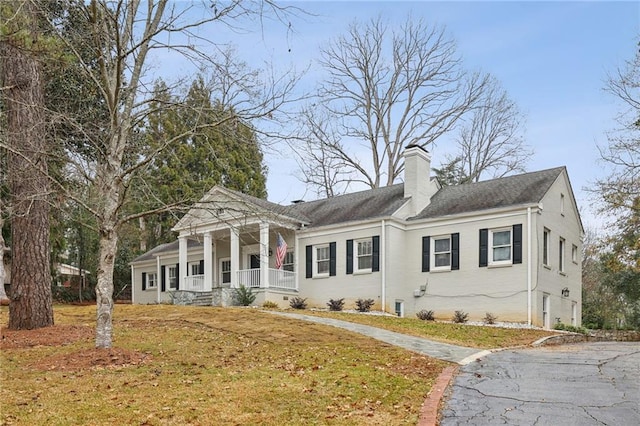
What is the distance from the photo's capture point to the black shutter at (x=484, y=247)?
770 inches

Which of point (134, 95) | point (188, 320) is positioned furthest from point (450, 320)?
point (134, 95)

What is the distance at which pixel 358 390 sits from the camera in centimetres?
722

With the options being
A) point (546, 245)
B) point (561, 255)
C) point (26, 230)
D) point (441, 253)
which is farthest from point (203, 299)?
point (561, 255)

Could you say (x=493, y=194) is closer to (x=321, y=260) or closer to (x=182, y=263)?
(x=321, y=260)

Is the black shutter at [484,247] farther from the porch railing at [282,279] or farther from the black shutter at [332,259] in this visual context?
the porch railing at [282,279]

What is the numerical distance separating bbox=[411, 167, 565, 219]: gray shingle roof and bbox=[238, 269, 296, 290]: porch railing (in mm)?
5652

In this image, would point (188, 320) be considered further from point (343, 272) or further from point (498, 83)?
point (498, 83)

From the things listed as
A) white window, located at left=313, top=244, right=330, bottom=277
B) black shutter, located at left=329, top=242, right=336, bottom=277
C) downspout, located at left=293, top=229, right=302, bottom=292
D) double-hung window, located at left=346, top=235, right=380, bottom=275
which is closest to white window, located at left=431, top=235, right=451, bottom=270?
double-hung window, located at left=346, top=235, right=380, bottom=275

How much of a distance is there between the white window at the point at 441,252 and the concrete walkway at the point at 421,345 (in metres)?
6.80

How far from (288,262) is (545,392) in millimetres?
17542

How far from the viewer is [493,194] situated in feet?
68.2

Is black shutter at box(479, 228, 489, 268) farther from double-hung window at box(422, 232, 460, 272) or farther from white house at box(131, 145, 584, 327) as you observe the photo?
double-hung window at box(422, 232, 460, 272)

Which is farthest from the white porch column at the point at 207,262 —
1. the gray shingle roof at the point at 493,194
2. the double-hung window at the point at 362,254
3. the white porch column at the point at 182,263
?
the gray shingle roof at the point at 493,194

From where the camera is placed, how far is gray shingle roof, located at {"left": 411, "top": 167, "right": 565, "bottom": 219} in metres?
19.7
